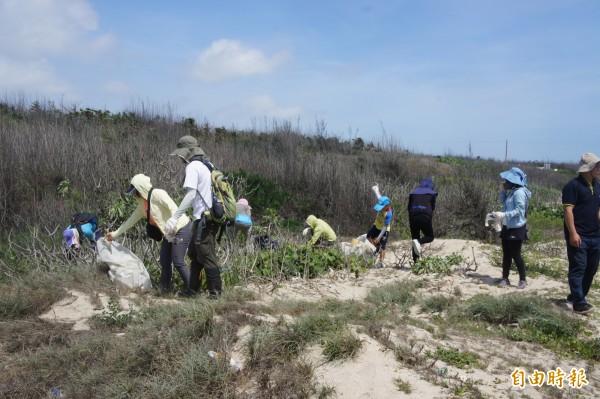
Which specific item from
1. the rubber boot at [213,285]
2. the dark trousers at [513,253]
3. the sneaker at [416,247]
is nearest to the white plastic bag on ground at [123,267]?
the rubber boot at [213,285]

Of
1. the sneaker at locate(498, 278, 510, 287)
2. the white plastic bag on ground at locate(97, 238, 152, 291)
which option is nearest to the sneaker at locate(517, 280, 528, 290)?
the sneaker at locate(498, 278, 510, 287)

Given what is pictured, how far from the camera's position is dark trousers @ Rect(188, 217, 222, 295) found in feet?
18.3

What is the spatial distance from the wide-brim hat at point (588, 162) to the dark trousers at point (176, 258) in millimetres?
4676

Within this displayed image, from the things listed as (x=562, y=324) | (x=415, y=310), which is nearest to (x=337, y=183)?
(x=415, y=310)

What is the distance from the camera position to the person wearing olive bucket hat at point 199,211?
17.7 ft

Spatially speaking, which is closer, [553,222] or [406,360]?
[406,360]

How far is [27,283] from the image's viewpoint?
242 inches

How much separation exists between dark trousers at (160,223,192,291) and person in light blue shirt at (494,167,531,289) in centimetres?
412

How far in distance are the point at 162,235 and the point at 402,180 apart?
11730 millimetres

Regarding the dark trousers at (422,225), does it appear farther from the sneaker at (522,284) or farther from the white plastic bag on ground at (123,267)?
the white plastic bag on ground at (123,267)

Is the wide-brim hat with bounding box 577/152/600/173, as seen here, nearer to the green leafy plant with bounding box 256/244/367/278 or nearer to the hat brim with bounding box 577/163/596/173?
the hat brim with bounding box 577/163/596/173

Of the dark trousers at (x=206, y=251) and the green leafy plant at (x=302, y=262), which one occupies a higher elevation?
the dark trousers at (x=206, y=251)

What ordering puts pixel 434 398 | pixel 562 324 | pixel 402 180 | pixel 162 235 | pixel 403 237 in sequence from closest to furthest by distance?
pixel 434 398, pixel 562 324, pixel 162 235, pixel 403 237, pixel 402 180

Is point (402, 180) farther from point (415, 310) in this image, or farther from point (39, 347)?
point (39, 347)
